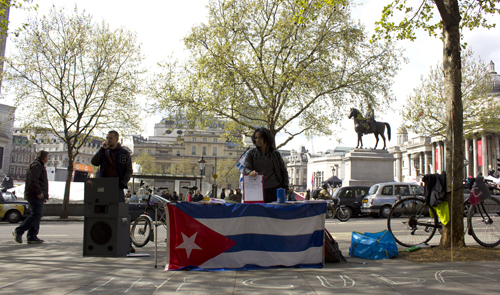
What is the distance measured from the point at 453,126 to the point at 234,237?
426 centimetres

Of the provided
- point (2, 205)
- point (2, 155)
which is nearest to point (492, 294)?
point (2, 205)

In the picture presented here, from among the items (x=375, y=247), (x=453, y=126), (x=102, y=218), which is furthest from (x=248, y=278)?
(x=453, y=126)

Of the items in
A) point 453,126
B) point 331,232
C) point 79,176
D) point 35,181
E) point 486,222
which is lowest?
point 331,232

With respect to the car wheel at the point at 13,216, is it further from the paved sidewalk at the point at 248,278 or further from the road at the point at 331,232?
the paved sidewalk at the point at 248,278

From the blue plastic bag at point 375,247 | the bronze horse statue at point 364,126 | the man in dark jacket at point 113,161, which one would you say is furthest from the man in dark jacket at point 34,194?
the bronze horse statue at point 364,126

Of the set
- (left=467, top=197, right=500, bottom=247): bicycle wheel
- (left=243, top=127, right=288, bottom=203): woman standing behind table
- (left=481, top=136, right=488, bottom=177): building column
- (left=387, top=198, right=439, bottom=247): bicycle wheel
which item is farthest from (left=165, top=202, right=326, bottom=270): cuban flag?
(left=481, top=136, right=488, bottom=177): building column

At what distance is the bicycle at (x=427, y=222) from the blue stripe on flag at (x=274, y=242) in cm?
205

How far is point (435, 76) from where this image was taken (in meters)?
31.8

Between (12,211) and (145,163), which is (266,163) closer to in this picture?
(12,211)

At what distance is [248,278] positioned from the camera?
482 centimetres

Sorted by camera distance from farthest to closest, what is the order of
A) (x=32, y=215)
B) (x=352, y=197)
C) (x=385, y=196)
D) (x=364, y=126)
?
(x=364, y=126) → (x=352, y=197) → (x=385, y=196) → (x=32, y=215)

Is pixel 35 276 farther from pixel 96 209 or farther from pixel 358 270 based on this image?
pixel 358 270

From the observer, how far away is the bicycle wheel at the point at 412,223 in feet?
24.0

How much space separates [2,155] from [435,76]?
140ft
